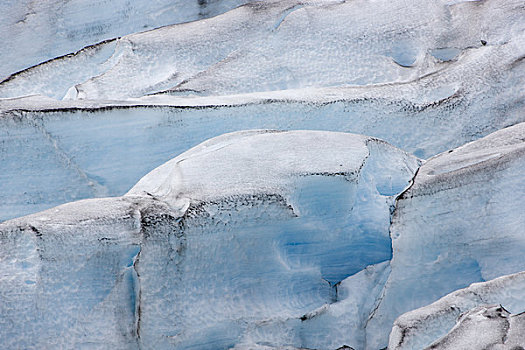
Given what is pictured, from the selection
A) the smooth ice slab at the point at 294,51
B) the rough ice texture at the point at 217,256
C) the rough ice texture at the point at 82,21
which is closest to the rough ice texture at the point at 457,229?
the rough ice texture at the point at 217,256

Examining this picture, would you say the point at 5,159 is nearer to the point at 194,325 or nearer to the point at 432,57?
the point at 194,325

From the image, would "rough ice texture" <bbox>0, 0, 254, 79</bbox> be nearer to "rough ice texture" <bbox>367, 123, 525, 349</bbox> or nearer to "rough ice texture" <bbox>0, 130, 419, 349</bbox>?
"rough ice texture" <bbox>0, 130, 419, 349</bbox>

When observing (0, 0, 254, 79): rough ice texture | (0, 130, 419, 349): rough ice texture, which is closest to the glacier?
(0, 130, 419, 349): rough ice texture

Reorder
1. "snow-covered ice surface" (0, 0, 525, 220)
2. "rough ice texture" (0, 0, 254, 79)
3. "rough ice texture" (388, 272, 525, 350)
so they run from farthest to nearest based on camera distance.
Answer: "rough ice texture" (0, 0, 254, 79)
"snow-covered ice surface" (0, 0, 525, 220)
"rough ice texture" (388, 272, 525, 350)

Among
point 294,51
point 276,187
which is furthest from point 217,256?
point 294,51

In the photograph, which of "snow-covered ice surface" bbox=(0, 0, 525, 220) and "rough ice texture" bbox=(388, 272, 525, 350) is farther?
"snow-covered ice surface" bbox=(0, 0, 525, 220)

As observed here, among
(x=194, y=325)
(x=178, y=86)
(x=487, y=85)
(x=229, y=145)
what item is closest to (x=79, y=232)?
(x=194, y=325)

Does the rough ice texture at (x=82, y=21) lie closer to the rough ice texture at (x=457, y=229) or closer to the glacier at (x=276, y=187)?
the glacier at (x=276, y=187)
